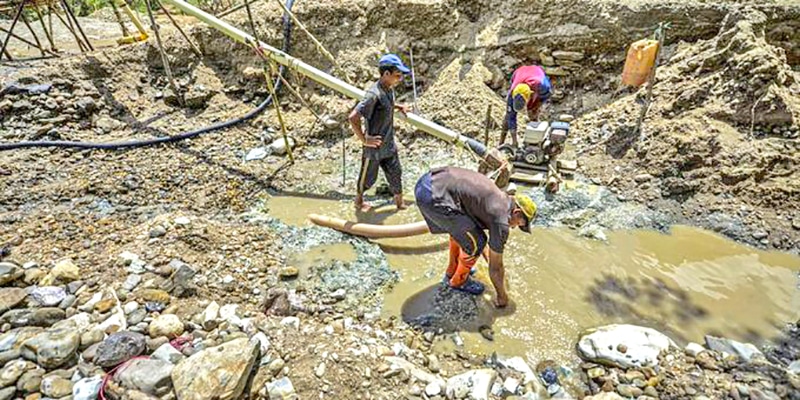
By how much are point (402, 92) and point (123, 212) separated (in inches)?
173

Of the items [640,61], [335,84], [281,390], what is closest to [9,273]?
[281,390]

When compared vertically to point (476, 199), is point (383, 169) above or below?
below

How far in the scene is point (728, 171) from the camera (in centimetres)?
458

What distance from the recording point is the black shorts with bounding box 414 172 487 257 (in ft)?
10.6

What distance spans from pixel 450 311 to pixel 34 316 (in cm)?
301

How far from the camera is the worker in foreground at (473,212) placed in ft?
9.76

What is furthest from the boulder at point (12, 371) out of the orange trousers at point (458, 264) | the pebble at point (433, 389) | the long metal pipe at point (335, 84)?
the long metal pipe at point (335, 84)

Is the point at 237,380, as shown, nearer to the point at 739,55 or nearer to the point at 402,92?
the point at 402,92

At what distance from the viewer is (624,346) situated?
2.98m

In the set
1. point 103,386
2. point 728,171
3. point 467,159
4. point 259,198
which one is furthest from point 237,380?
point 728,171

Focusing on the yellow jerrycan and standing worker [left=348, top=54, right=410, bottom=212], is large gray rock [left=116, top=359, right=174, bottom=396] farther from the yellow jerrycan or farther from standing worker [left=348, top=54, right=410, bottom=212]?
the yellow jerrycan

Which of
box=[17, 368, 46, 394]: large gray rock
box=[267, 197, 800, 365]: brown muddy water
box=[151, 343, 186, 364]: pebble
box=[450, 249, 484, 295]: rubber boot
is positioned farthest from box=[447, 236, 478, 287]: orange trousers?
box=[17, 368, 46, 394]: large gray rock

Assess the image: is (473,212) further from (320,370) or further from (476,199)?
(320,370)

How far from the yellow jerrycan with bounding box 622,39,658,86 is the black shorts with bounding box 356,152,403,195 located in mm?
3499
